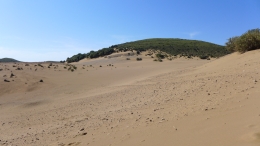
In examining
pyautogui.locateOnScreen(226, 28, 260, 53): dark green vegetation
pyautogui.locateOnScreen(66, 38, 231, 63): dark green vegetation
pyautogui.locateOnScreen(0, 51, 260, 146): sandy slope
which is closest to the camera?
pyautogui.locateOnScreen(0, 51, 260, 146): sandy slope

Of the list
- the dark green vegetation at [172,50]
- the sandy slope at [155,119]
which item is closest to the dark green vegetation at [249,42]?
the sandy slope at [155,119]

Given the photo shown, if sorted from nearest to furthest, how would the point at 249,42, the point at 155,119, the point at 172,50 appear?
the point at 155,119
the point at 249,42
the point at 172,50

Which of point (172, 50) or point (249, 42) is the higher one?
point (172, 50)

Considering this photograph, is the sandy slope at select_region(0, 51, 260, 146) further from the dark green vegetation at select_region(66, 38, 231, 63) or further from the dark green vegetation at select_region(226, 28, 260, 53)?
the dark green vegetation at select_region(66, 38, 231, 63)

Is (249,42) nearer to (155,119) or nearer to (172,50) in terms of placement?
(155,119)

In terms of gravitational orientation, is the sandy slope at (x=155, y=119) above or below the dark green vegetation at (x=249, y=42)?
below

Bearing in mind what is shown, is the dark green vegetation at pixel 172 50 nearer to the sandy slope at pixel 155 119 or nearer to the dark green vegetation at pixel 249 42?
the dark green vegetation at pixel 249 42

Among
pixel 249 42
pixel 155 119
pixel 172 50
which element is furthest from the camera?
pixel 172 50

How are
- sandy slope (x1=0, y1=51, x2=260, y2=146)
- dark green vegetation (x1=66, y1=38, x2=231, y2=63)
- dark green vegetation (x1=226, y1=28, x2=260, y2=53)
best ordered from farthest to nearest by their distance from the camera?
dark green vegetation (x1=66, y1=38, x2=231, y2=63) < dark green vegetation (x1=226, y1=28, x2=260, y2=53) < sandy slope (x1=0, y1=51, x2=260, y2=146)

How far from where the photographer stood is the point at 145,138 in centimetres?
546

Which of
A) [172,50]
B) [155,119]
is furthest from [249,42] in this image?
[172,50]

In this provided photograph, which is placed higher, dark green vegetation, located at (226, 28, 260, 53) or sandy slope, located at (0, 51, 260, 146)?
dark green vegetation, located at (226, 28, 260, 53)

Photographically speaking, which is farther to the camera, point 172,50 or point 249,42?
point 172,50

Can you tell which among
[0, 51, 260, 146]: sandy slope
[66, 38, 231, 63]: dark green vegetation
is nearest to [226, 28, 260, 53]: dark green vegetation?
[0, 51, 260, 146]: sandy slope
